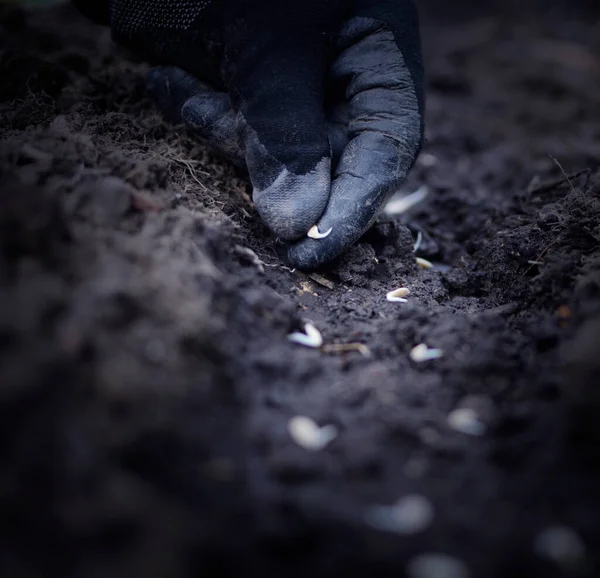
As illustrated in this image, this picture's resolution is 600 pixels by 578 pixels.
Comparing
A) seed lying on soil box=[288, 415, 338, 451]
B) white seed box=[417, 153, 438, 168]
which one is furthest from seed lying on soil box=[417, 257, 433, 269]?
white seed box=[417, 153, 438, 168]

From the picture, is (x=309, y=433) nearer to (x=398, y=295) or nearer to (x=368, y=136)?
(x=398, y=295)

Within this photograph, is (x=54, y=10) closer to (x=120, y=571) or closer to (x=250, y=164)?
(x=250, y=164)

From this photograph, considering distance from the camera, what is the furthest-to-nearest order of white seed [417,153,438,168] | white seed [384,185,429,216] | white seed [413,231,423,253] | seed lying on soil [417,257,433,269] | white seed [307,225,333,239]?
white seed [417,153,438,168] < white seed [384,185,429,216] < white seed [413,231,423,253] < seed lying on soil [417,257,433,269] < white seed [307,225,333,239]

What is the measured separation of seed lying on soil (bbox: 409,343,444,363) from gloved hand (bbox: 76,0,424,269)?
0.45 m

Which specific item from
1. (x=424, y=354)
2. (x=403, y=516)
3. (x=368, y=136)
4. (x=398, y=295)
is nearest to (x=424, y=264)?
(x=398, y=295)

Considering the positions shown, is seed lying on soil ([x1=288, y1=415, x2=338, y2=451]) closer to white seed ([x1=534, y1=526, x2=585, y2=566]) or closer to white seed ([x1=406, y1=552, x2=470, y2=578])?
white seed ([x1=406, y1=552, x2=470, y2=578])

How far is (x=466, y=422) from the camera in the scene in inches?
44.8

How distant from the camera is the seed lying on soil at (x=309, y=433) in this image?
41.6 inches

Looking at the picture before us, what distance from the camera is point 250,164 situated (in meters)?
1.73

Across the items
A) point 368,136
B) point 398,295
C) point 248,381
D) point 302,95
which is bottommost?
point 398,295

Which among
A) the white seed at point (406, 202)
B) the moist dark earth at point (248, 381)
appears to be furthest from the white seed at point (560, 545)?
the white seed at point (406, 202)

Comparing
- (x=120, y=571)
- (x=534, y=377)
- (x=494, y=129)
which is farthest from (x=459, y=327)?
(x=494, y=129)

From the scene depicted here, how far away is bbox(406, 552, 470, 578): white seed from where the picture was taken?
853 millimetres

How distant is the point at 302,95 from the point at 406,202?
0.93 metres
